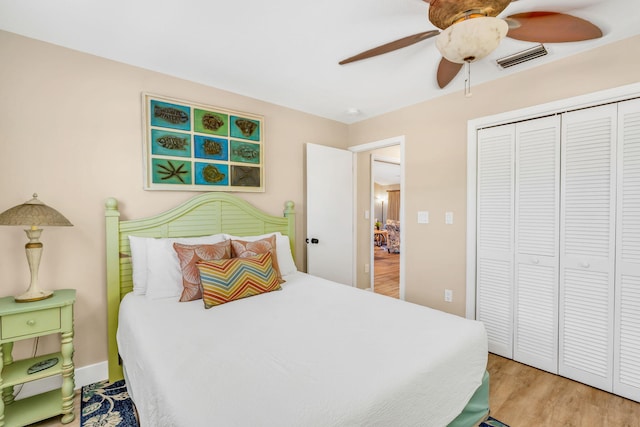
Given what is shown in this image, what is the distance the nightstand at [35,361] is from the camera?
1.62 meters

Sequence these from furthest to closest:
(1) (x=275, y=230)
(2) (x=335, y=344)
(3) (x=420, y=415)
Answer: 1. (1) (x=275, y=230)
2. (2) (x=335, y=344)
3. (3) (x=420, y=415)

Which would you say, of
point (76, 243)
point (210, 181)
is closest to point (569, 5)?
point (210, 181)

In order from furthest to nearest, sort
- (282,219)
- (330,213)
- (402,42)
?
1. (330,213)
2. (282,219)
3. (402,42)

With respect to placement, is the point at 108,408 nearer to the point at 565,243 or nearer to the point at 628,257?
the point at 565,243

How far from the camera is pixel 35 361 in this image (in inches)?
71.3

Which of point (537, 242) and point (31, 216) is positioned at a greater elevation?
point (31, 216)

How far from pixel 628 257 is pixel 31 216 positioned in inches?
147

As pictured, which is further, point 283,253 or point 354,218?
point 354,218

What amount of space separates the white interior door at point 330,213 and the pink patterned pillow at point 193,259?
1.33 meters

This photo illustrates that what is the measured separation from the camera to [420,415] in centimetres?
119

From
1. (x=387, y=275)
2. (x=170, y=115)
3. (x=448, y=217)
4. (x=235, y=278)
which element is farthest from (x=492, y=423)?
(x=387, y=275)

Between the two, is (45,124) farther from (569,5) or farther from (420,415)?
(569,5)

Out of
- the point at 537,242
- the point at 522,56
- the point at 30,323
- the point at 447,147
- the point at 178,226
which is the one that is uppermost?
the point at 522,56

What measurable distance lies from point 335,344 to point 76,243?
1990 millimetres
